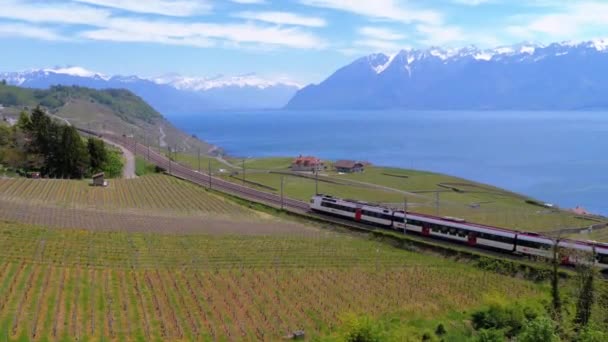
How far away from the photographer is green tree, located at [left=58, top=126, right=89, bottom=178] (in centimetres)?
6981

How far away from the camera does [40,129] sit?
7138cm

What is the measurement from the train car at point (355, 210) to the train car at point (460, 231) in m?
1.33

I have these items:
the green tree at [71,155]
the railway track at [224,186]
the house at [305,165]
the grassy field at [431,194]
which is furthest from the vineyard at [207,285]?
the house at [305,165]

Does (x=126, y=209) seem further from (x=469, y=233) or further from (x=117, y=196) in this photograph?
(x=469, y=233)

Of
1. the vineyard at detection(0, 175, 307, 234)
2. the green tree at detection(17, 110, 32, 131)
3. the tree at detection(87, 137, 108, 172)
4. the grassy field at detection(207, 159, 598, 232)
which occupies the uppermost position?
the green tree at detection(17, 110, 32, 131)

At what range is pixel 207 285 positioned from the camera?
Answer: 32281 millimetres

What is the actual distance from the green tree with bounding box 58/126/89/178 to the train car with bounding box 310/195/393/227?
32.8 m

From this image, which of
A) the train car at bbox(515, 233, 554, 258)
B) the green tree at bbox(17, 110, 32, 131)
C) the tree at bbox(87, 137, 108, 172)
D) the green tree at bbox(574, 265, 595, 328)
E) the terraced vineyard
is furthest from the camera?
the green tree at bbox(17, 110, 32, 131)

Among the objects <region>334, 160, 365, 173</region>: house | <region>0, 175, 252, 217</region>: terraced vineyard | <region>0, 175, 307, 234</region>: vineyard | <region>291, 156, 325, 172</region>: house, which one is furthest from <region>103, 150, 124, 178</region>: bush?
<region>334, 160, 365, 173</region>: house

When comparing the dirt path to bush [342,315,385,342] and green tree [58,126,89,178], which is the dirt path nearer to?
green tree [58,126,89,178]

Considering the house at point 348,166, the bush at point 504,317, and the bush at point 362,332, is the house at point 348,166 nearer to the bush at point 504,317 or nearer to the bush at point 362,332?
the bush at point 504,317

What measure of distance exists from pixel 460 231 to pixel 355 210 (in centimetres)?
1152

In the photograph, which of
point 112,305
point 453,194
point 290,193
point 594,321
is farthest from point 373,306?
point 453,194

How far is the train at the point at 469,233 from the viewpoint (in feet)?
122
